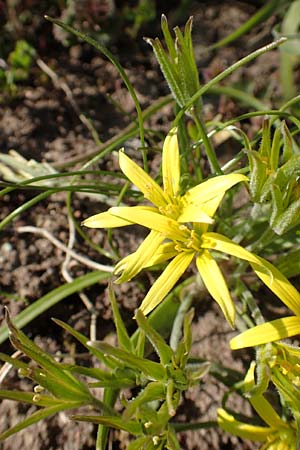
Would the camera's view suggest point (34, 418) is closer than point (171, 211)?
Yes

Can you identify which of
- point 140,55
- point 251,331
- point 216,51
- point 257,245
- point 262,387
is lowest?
point 262,387

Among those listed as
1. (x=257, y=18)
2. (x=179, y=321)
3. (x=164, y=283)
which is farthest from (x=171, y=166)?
(x=257, y=18)

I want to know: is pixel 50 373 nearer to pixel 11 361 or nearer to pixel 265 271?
pixel 11 361

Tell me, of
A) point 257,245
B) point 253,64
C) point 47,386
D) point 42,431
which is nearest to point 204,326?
point 257,245

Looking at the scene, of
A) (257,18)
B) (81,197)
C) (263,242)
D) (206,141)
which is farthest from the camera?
(257,18)

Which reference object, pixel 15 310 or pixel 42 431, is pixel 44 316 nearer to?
pixel 15 310
